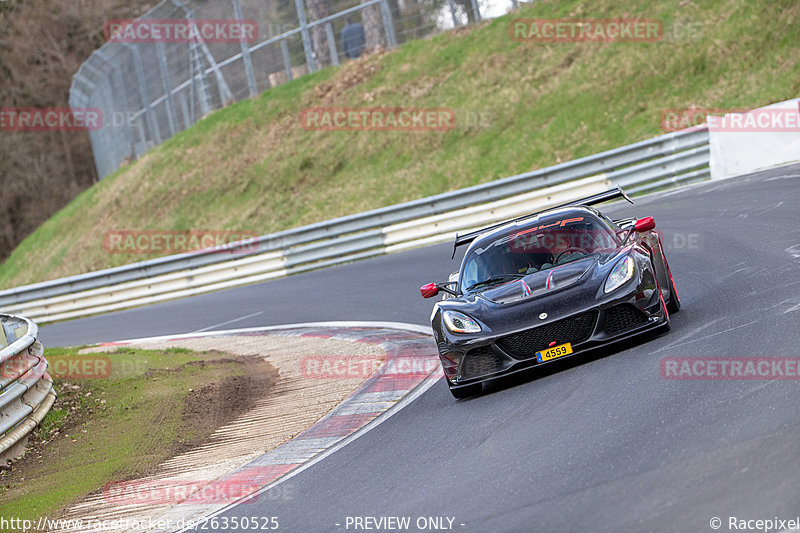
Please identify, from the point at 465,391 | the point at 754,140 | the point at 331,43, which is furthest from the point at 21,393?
the point at 331,43

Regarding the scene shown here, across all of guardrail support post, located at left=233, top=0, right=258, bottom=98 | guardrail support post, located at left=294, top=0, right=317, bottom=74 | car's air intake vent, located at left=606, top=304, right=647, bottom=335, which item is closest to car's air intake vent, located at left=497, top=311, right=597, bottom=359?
car's air intake vent, located at left=606, top=304, right=647, bottom=335

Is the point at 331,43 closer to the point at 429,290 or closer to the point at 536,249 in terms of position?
the point at 429,290

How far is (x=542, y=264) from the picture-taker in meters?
8.23

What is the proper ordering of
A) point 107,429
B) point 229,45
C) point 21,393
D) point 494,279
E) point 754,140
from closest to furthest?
1. point 494,279
2. point 21,393
3. point 107,429
4. point 754,140
5. point 229,45

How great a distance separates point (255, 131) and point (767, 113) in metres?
19.4

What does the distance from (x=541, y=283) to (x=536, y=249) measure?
31.5 inches

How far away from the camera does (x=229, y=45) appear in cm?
3048

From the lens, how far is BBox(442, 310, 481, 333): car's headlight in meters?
7.70

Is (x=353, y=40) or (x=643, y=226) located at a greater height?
(x=353, y=40)

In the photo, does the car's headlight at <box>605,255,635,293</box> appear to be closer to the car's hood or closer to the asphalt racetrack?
the car's hood

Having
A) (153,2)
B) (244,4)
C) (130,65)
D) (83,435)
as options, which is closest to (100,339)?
(83,435)

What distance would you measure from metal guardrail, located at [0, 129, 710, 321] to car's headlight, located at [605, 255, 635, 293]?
1031 centimetres

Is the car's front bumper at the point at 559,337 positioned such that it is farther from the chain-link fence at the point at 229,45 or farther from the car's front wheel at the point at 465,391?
the chain-link fence at the point at 229,45

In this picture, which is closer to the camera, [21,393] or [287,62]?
[21,393]
